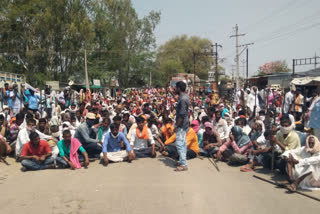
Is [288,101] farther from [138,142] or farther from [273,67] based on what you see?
[273,67]

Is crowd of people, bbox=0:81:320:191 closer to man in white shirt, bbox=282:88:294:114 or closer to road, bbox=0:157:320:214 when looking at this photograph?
road, bbox=0:157:320:214

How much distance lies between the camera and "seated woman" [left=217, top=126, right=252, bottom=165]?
267 inches

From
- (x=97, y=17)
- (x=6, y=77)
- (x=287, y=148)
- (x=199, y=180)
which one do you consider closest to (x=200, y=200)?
(x=199, y=180)

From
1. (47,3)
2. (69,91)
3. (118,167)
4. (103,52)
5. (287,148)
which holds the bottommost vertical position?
(118,167)

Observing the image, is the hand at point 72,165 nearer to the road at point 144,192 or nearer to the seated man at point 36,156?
the road at point 144,192

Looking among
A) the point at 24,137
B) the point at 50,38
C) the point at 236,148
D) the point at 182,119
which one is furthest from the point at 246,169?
the point at 50,38

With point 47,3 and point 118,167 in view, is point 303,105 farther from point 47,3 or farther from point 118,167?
point 47,3

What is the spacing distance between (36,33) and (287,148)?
30.2 metres

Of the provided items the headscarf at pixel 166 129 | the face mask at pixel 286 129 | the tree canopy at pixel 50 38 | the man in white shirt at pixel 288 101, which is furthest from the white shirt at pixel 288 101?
the tree canopy at pixel 50 38

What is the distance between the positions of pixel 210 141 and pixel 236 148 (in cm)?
93

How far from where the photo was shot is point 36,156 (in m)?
6.52

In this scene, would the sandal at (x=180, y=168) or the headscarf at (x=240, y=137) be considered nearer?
the sandal at (x=180, y=168)

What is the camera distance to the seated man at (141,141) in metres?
7.64

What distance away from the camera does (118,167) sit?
6723mm
